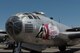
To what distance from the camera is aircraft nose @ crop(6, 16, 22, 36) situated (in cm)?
1528

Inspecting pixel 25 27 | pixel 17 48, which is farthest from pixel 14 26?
pixel 17 48

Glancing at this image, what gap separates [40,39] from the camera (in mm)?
17438

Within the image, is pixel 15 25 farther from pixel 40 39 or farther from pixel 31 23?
pixel 40 39

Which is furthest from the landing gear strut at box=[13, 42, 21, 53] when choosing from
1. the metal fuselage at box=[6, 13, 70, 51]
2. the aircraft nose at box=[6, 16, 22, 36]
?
the aircraft nose at box=[6, 16, 22, 36]

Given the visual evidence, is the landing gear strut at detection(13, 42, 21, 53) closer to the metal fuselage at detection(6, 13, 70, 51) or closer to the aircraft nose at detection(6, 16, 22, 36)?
the metal fuselage at detection(6, 13, 70, 51)

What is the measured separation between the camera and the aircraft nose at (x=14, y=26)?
15281mm

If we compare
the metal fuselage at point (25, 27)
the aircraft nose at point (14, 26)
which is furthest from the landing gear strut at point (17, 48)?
the aircraft nose at point (14, 26)

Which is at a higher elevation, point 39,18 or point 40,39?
point 39,18

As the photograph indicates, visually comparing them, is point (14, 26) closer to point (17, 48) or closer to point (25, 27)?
point (25, 27)

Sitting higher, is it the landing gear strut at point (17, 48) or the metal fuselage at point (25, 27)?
the metal fuselage at point (25, 27)

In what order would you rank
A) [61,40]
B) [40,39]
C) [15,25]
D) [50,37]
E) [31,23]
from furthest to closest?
1. [61,40]
2. [50,37]
3. [40,39]
4. [31,23]
5. [15,25]

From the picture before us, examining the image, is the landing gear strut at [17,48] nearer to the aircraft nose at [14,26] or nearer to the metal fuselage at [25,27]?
the metal fuselage at [25,27]

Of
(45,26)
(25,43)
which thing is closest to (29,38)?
(25,43)

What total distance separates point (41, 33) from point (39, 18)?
141 centimetres
